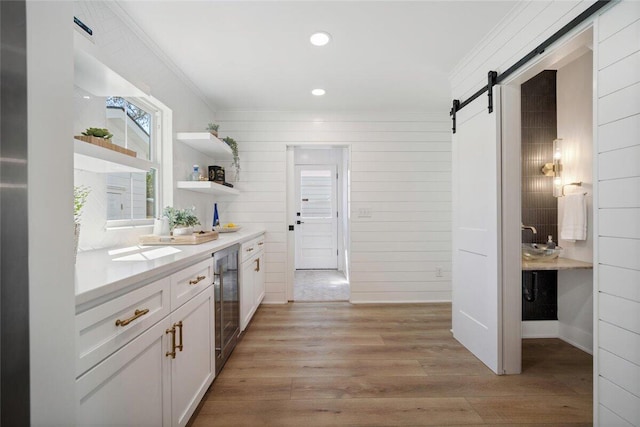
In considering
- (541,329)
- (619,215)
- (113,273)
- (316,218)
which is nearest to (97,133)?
(113,273)

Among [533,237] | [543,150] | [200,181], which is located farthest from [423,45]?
[200,181]

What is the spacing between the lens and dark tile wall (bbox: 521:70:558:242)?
2.84 meters

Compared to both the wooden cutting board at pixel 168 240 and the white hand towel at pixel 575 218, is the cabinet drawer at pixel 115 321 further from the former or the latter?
the white hand towel at pixel 575 218

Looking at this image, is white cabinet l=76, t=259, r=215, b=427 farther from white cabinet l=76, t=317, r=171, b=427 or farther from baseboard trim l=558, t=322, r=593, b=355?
baseboard trim l=558, t=322, r=593, b=355

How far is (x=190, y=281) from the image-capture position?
1613 mm

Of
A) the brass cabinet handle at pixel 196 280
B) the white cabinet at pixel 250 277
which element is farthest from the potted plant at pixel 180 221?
the brass cabinet handle at pixel 196 280

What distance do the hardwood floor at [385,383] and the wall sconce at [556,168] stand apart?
1.40 m

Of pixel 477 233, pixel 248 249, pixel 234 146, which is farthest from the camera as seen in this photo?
pixel 234 146

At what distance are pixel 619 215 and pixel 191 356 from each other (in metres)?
2.15

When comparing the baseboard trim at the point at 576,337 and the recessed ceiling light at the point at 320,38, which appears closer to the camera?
the recessed ceiling light at the point at 320,38

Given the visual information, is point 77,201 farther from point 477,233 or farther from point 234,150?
point 477,233

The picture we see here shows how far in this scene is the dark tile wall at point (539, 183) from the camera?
9.32 ft

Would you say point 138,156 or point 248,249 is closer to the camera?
point 138,156

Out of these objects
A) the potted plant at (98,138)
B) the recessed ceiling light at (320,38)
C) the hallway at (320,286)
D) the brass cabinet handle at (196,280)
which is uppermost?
the recessed ceiling light at (320,38)
